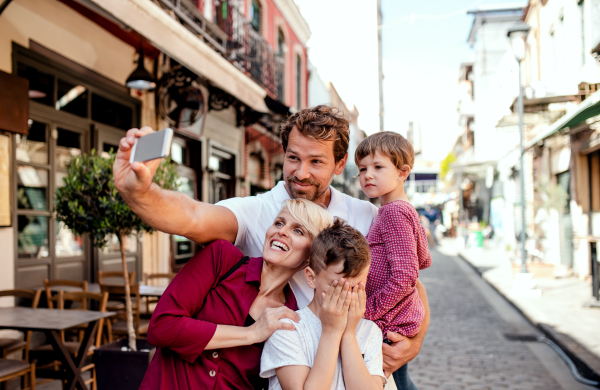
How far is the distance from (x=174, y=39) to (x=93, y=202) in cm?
217

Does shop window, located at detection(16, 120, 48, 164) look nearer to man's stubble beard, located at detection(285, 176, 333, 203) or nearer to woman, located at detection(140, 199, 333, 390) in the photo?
man's stubble beard, located at detection(285, 176, 333, 203)

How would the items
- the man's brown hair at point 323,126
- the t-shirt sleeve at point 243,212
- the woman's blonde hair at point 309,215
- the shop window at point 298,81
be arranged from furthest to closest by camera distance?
1. the shop window at point 298,81
2. the man's brown hair at point 323,126
3. the t-shirt sleeve at point 243,212
4. the woman's blonde hair at point 309,215

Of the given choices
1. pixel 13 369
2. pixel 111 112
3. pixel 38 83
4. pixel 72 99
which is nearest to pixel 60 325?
pixel 13 369

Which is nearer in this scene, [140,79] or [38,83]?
[38,83]

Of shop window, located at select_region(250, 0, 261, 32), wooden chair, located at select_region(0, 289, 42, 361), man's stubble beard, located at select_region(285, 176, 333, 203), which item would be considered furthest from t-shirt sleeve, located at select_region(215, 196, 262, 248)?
shop window, located at select_region(250, 0, 261, 32)

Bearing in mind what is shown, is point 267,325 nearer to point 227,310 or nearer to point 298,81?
point 227,310

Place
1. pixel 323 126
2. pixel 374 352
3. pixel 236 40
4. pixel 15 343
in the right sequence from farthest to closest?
1. pixel 236 40
2. pixel 15 343
3. pixel 323 126
4. pixel 374 352

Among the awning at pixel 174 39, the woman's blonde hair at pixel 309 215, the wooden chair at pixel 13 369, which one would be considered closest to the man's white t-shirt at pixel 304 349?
the woman's blonde hair at pixel 309 215

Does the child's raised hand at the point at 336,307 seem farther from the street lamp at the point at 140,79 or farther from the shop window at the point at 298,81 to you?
the shop window at the point at 298,81

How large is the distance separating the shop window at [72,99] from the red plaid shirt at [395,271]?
5655 mm

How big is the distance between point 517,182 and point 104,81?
61.5 ft

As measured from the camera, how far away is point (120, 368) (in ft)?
13.0

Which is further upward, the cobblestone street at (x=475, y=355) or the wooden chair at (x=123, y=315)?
the wooden chair at (x=123, y=315)

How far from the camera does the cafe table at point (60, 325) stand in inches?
151
